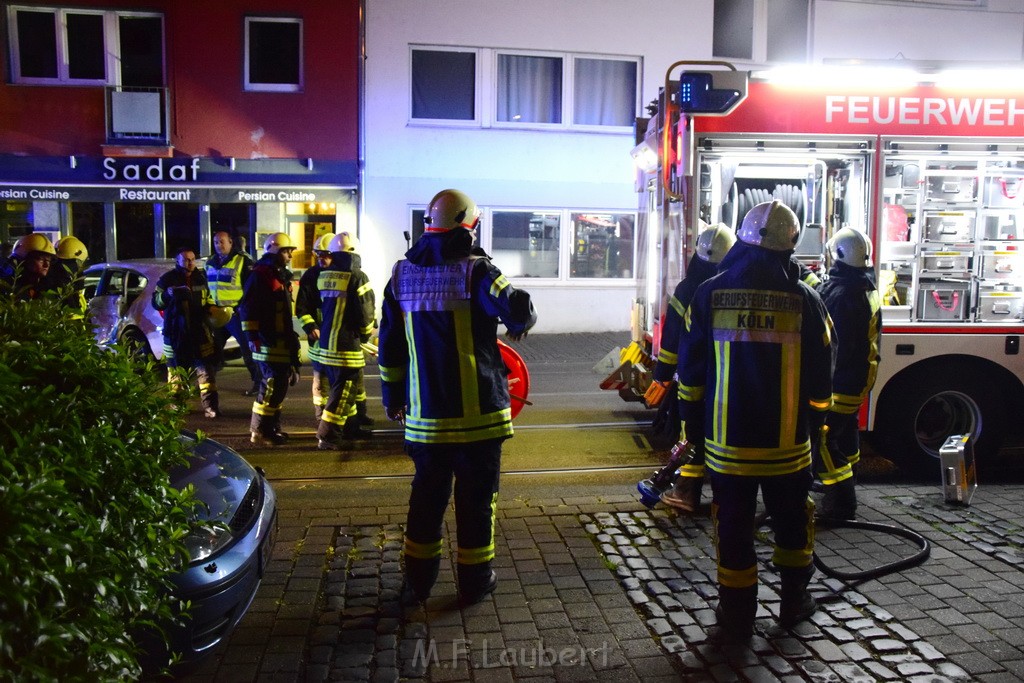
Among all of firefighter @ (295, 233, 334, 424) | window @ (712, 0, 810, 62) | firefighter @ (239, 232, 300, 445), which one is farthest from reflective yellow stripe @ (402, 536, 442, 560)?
window @ (712, 0, 810, 62)

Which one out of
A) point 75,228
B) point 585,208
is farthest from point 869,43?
point 75,228

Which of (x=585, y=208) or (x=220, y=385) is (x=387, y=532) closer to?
(x=220, y=385)

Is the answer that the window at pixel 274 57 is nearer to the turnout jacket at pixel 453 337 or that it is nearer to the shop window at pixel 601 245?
the shop window at pixel 601 245

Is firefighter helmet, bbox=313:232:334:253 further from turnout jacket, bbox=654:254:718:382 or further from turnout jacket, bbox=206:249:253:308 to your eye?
turnout jacket, bbox=654:254:718:382

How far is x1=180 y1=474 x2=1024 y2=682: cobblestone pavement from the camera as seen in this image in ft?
12.5

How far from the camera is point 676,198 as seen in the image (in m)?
6.84

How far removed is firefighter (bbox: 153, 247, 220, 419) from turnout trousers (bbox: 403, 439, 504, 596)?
5029 millimetres

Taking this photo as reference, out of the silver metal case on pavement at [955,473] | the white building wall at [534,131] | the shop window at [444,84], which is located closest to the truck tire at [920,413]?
the silver metal case on pavement at [955,473]

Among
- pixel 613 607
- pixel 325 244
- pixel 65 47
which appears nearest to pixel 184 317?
pixel 325 244

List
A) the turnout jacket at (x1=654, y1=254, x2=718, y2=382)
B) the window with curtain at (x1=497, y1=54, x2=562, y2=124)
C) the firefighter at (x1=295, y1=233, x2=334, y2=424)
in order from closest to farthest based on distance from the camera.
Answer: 1. the turnout jacket at (x1=654, y1=254, x2=718, y2=382)
2. the firefighter at (x1=295, y1=233, x2=334, y2=424)
3. the window with curtain at (x1=497, y1=54, x2=562, y2=124)

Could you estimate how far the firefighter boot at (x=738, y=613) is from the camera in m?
4.07

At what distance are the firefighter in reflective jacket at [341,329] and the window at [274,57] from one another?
9.98 metres

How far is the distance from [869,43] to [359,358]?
1453cm

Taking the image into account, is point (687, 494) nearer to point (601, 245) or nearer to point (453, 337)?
point (453, 337)
